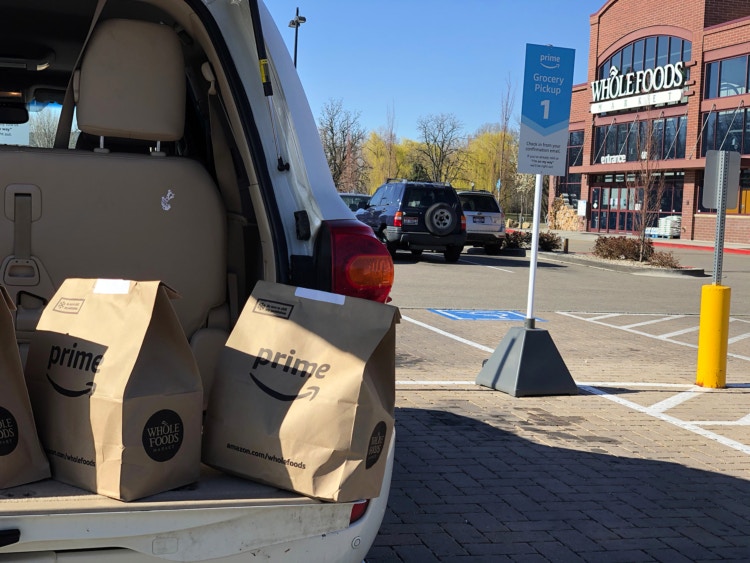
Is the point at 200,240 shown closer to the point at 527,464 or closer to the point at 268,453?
the point at 268,453

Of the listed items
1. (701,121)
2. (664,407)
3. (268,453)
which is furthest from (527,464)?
(701,121)

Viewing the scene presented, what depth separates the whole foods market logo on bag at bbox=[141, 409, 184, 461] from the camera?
2398mm

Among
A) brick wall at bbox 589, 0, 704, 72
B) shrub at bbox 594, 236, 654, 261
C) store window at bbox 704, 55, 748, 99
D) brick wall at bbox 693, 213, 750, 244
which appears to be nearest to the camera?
shrub at bbox 594, 236, 654, 261

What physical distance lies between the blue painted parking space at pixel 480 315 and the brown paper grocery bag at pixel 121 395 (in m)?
9.82

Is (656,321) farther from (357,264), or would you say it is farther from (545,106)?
(357,264)

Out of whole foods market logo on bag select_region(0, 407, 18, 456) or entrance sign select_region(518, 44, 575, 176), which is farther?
entrance sign select_region(518, 44, 575, 176)

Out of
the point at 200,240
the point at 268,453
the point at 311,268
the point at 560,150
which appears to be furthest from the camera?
the point at 560,150

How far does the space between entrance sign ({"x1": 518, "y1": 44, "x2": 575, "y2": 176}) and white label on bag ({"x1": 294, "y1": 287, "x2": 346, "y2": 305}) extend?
509 centimetres

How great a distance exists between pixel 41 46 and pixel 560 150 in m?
4.51

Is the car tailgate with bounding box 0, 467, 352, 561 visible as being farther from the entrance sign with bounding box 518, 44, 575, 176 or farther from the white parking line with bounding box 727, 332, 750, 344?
the white parking line with bounding box 727, 332, 750, 344

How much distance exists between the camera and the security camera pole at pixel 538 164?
740 cm

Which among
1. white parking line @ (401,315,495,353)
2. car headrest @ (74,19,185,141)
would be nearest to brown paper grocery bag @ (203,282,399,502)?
car headrest @ (74,19,185,141)

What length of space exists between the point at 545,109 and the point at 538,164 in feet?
1.57

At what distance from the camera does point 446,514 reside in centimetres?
452
